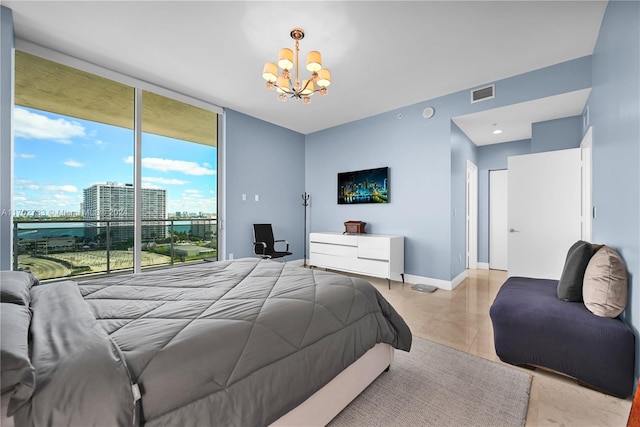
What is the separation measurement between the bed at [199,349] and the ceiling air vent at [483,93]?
10.9 ft

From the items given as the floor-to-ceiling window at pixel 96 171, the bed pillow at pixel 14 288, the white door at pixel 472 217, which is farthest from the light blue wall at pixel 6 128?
the white door at pixel 472 217

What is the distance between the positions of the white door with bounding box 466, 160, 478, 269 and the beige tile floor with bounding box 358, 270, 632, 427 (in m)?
0.54

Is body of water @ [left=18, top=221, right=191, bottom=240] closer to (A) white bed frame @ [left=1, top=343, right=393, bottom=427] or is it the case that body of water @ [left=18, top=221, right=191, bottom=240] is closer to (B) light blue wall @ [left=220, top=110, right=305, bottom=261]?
(B) light blue wall @ [left=220, top=110, right=305, bottom=261]

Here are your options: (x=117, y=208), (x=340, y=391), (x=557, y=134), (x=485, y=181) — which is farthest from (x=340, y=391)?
(x=485, y=181)

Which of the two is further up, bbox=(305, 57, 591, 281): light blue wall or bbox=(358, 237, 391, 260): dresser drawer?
bbox=(305, 57, 591, 281): light blue wall

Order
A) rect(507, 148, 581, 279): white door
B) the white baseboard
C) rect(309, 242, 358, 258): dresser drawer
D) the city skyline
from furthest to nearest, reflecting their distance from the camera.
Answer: rect(309, 242, 358, 258): dresser drawer
the white baseboard
rect(507, 148, 581, 279): white door
the city skyline

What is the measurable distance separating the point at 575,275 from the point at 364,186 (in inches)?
126

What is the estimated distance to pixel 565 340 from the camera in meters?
1.80

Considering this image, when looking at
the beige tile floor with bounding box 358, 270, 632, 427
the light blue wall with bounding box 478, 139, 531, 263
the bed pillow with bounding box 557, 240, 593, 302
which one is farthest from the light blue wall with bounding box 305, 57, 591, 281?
the bed pillow with bounding box 557, 240, 593, 302

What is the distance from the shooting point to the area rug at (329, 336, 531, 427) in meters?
1.48

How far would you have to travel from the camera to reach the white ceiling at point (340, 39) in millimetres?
2277

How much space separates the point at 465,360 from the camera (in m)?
2.06

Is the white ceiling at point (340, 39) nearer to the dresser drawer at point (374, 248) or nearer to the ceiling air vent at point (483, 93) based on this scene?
the ceiling air vent at point (483, 93)

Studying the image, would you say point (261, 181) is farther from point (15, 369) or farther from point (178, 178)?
point (15, 369)
